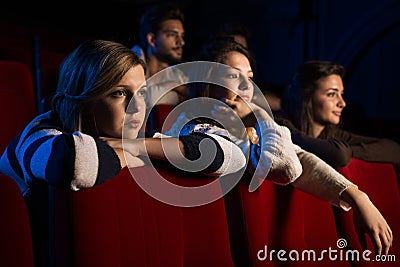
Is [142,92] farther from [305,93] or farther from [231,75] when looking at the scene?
[305,93]

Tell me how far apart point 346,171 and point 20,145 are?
11.3 inches

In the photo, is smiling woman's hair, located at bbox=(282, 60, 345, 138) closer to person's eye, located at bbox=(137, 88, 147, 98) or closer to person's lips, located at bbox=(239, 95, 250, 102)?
person's lips, located at bbox=(239, 95, 250, 102)

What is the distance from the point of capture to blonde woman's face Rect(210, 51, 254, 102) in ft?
1.43

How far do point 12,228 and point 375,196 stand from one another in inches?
14.2

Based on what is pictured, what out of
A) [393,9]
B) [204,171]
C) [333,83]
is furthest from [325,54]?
[204,171]

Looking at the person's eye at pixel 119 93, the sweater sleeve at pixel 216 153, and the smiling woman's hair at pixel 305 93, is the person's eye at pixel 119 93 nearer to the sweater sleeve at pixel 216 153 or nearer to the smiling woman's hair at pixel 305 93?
the sweater sleeve at pixel 216 153

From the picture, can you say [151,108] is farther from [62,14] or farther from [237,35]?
[62,14]

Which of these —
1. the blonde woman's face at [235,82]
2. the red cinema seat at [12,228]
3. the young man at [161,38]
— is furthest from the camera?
the young man at [161,38]

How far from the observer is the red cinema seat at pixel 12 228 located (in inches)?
9.2

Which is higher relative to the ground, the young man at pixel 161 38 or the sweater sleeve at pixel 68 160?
the young man at pixel 161 38

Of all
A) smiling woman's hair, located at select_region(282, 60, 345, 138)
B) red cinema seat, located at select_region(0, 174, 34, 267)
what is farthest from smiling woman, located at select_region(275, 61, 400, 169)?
red cinema seat, located at select_region(0, 174, 34, 267)

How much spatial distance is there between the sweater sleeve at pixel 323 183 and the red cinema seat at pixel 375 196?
0.10ft

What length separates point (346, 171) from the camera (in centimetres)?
45

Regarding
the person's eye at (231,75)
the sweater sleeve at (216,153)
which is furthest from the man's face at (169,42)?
the sweater sleeve at (216,153)
